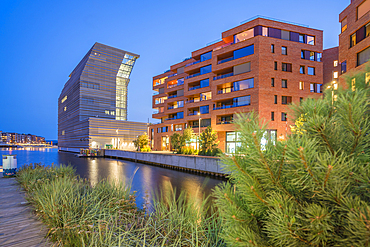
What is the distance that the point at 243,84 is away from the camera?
113 ft

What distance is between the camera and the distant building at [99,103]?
87688mm

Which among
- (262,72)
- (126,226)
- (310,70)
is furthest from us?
(310,70)

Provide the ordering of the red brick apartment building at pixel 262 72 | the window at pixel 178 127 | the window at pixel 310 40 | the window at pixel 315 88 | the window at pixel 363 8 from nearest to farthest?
the window at pixel 363 8 < the red brick apartment building at pixel 262 72 < the window at pixel 315 88 < the window at pixel 310 40 < the window at pixel 178 127

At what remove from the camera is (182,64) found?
5228 centimetres

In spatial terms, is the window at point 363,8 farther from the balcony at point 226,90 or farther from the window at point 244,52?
the balcony at point 226,90

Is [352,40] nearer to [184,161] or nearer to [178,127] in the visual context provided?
[184,161]

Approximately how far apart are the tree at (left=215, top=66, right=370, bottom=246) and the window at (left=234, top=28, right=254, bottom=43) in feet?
124

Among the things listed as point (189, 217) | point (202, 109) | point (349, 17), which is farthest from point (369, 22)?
point (202, 109)

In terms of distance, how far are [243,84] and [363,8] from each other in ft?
60.6

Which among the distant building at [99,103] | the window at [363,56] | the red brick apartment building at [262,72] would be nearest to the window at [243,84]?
the red brick apartment building at [262,72]

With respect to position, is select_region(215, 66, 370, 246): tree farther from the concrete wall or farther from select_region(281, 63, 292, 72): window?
select_region(281, 63, 292, 72): window

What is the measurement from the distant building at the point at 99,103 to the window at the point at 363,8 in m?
79.6

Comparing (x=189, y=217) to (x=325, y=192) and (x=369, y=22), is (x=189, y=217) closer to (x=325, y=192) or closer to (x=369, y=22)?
(x=325, y=192)

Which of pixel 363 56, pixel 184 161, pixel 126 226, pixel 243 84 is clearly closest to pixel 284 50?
pixel 243 84
